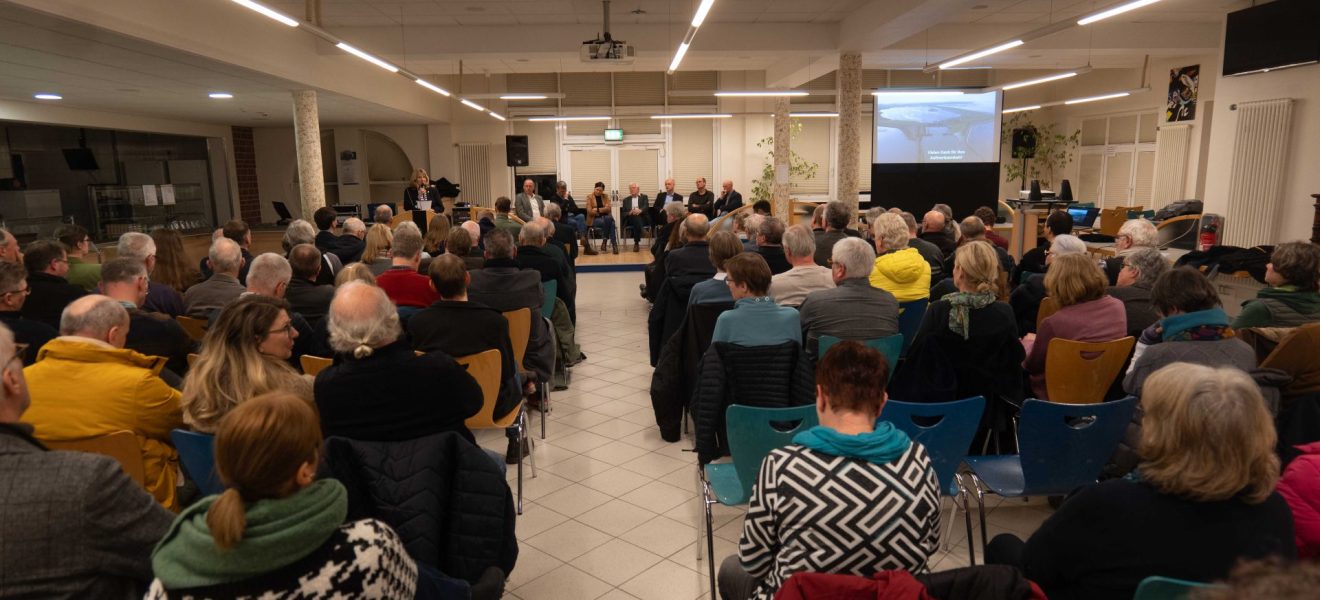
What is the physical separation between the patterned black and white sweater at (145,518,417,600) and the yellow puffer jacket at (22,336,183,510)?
141cm

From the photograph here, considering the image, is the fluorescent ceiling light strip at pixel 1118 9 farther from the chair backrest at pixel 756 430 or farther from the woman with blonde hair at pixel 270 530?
the woman with blonde hair at pixel 270 530

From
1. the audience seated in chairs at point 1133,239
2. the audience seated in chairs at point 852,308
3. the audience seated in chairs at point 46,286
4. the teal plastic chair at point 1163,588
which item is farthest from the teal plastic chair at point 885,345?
the audience seated in chairs at point 46,286

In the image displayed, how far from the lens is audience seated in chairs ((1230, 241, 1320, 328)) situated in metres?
3.41

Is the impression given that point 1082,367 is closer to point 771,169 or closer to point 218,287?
point 218,287

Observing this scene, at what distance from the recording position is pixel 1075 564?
171cm

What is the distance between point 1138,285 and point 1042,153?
14646 mm

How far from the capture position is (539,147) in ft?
57.1

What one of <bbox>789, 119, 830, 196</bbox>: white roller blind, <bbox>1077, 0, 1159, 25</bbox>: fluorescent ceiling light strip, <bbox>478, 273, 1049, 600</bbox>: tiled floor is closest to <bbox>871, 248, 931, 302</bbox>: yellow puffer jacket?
<bbox>478, 273, 1049, 600</bbox>: tiled floor

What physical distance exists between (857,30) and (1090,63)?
6350 mm

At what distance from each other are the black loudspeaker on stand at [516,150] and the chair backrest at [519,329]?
12.2 meters

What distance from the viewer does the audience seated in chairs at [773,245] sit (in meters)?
5.74

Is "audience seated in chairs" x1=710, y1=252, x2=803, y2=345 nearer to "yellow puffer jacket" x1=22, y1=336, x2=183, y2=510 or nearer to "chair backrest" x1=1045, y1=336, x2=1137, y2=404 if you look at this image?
"chair backrest" x1=1045, y1=336, x2=1137, y2=404

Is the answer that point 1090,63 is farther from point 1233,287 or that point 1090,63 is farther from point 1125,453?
point 1125,453

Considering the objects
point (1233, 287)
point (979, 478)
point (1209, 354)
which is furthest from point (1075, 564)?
point (1233, 287)
